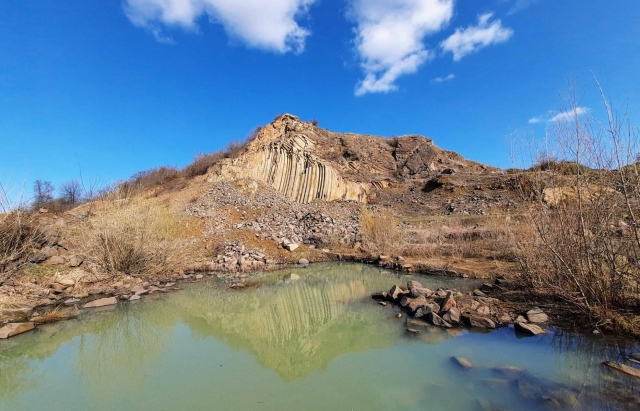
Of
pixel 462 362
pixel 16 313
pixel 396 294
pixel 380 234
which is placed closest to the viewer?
pixel 462 362

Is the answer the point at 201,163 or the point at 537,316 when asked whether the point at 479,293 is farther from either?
the point at 201,163

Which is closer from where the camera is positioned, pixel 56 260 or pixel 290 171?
pixel 56 260

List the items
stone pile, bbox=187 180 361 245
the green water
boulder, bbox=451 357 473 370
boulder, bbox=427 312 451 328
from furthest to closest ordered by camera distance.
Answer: stone pile, bbox=187 180 361 245
boulder, bbox=427 312 451 328
boulder, bbox=451 357 473 370
the green water

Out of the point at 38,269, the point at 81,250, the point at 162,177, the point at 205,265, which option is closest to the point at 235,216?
the point at 205,265

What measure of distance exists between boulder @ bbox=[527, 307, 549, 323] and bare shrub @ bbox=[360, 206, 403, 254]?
7.99 meters

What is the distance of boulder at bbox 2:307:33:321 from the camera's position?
20.3 ft

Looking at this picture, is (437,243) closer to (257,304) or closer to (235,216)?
(257,304)

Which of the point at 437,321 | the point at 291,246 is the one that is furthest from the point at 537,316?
the point at 291,246

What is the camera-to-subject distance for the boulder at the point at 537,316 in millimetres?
5292

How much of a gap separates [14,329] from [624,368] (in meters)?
9.11

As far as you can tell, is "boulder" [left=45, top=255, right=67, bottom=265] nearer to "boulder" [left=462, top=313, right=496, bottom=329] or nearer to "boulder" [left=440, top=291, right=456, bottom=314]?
"boulder" [left=440, top=291, right=456, bottom=314]

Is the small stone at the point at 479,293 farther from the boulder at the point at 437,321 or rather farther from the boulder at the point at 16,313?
the boulder at the point at 16,313

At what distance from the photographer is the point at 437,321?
558 cm

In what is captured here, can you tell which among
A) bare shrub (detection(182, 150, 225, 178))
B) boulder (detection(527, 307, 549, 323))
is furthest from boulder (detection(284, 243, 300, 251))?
bare shrub (detection(182, 150, 225, 178))
